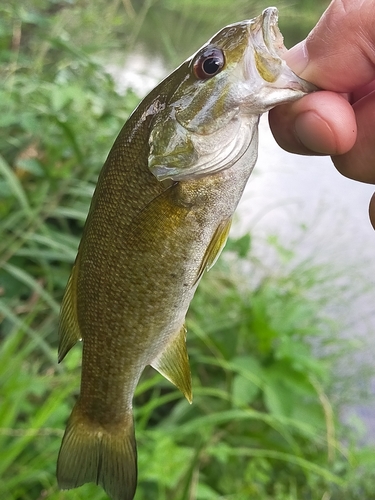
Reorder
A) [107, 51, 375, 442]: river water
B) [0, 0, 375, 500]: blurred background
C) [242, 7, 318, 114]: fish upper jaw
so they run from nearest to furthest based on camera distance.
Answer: [242, 7, 318, 114]: fish upper jaw
[0, 0, 375, 500]: blurred background
[107, 51, 375, 442]: river water

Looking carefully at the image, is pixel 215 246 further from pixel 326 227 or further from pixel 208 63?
pixel 326 227

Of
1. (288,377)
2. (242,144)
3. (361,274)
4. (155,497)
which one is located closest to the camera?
(242,144)

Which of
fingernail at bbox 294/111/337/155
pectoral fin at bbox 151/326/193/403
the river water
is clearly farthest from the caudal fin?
the river water

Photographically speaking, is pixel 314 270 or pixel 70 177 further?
pixel 314 270

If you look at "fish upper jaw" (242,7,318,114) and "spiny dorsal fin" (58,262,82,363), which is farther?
"spiny dorsal fin" (58,262,82,363)

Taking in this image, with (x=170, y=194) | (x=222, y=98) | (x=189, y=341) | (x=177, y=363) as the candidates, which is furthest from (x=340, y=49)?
(x=189, y=341)

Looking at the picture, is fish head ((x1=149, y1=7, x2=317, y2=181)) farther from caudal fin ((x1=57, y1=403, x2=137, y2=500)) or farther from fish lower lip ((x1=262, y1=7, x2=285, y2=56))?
caudal fin ((x1=57, y1=403, x2=137, y2=500))

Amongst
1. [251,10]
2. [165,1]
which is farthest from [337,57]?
[165,1]

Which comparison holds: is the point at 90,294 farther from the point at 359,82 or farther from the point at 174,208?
the point at 359,82

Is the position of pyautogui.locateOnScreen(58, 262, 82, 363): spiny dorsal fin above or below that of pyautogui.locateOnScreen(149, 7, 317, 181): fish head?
below
